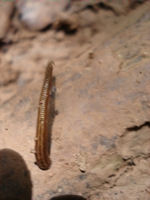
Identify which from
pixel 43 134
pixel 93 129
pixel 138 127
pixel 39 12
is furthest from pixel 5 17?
pixel 138 127

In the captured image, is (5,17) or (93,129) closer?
(93,129)

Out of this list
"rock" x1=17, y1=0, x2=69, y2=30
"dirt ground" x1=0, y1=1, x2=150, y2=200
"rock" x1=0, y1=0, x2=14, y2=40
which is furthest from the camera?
"rock" x1=0, y1=0, x2=14, y2=40

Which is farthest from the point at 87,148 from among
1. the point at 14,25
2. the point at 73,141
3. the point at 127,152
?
the point at 14,25

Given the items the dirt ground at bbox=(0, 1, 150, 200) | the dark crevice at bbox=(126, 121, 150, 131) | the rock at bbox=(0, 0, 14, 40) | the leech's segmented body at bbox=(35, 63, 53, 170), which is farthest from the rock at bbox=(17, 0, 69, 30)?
the dark crevice at bbox=(126, 121, 150, 131)

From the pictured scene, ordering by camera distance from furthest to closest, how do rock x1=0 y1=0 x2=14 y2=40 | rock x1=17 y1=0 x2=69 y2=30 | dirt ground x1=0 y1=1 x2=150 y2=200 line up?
rock x1=0 y1=0 x2=14 y2=40
rock x1=17 y1=0 x2=69 y2=30
dirt ground x1=0 y1=1 x2=150 y2=200

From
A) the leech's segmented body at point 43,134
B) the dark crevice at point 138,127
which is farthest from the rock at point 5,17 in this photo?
the dark crevice at point 138,127

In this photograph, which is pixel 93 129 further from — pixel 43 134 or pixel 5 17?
pixel 5 17

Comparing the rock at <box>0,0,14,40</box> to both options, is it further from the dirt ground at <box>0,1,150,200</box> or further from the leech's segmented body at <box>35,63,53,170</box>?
the leech's segmented body at <box>35,63,53,170</box>

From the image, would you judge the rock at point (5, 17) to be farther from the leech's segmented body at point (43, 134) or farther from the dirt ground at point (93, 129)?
the leech's segmented body at point (43, 134)

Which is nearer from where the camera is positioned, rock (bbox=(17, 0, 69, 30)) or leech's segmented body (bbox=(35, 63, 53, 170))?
leech's segmented body (bbox=(35, 63, 53, 170))

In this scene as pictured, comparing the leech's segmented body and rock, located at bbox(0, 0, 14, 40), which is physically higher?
rock, located at bbox(0, 0, 14, 40)
